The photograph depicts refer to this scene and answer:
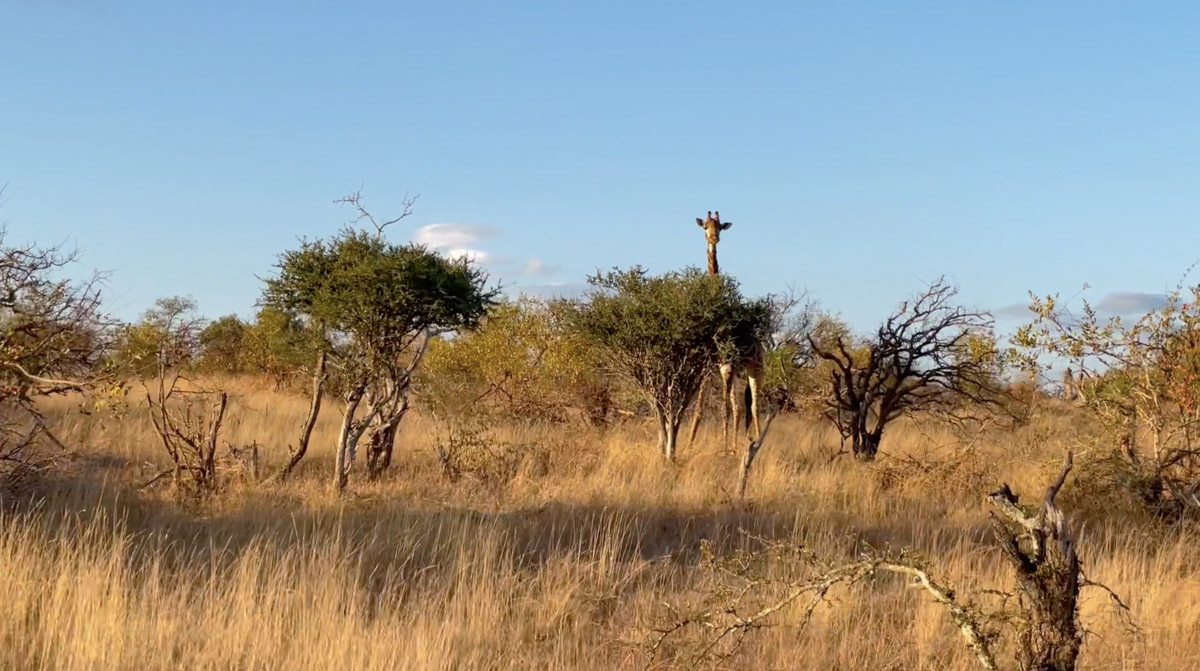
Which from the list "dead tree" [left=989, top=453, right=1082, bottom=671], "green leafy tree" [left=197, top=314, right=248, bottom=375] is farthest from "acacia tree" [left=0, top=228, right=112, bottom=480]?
"green leafy tree" [left=197, top=314, right=248, bottom=375]

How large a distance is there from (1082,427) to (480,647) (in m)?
17.6

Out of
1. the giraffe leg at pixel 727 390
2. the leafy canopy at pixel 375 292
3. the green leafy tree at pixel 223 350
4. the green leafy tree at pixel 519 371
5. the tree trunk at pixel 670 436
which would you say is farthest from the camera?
the green leafy tree at pixel 223 350

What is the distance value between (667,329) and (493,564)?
721 centimetres

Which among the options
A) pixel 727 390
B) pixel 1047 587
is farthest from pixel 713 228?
pixel 1047 587

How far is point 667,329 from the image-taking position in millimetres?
13117

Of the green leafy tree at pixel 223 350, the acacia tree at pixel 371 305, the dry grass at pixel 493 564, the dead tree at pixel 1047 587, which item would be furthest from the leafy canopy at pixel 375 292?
the green leafy tree at pixel 223 350

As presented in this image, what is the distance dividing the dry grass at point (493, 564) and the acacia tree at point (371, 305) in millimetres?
1057

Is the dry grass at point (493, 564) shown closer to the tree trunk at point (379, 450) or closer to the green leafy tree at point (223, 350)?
the tree trunk at point (379, 450)

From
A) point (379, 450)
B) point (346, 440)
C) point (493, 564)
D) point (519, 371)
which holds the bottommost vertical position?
point (493, 564)

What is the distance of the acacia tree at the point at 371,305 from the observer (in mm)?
9539

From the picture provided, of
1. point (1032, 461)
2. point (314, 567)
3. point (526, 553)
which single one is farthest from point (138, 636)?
point (1032, 461)

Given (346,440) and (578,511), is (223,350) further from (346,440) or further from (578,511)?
(578,511)

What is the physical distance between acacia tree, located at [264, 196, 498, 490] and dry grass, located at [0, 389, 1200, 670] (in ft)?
3.47

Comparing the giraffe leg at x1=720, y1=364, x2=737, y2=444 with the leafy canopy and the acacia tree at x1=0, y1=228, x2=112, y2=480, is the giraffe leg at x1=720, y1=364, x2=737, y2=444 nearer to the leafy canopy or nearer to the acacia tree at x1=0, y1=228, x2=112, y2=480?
the leafy canopy
